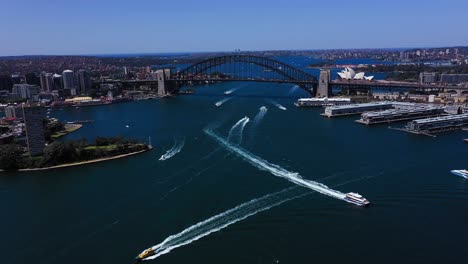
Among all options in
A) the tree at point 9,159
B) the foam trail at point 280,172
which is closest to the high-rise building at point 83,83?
the tree at point 9,159

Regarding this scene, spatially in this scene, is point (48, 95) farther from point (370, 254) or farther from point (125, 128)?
point (370, 254)

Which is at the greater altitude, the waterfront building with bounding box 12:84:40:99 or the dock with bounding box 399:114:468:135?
the waterfront building with bounding box 12:84:40:99

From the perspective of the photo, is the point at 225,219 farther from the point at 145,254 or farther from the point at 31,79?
the point at 31,79

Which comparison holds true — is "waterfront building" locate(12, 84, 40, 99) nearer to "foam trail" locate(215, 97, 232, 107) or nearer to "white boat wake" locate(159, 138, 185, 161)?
"foam trail" locate(215, 97, 232, 107)

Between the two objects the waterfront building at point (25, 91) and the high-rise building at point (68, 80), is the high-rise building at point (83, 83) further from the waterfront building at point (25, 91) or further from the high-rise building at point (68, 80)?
the waterfront building at point (25, 91)

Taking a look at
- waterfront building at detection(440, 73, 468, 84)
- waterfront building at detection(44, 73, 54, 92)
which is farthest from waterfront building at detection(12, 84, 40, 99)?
waterfront building at detection(440, 73, 468, 84)

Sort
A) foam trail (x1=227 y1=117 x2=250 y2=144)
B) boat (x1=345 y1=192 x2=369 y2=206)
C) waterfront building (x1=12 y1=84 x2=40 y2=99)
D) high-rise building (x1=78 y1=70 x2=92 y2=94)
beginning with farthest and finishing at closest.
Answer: high-rise building (x1=78 y1=70 x2=92 y2=94) → waterfront building (x1=12 y1=84 x2=40 y2=99) → foam trail (x1=227 y1=117 x2=250 y2=144) → boat (x1=345 y1=192 x2=369 y2=206)

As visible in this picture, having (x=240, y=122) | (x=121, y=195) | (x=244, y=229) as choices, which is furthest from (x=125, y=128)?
(x=244, y=229)
